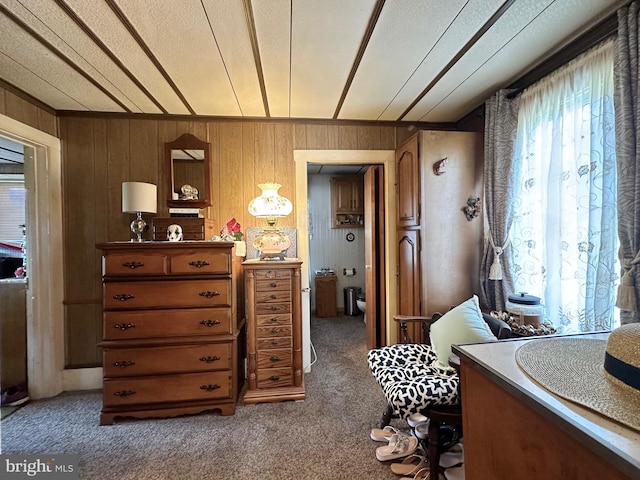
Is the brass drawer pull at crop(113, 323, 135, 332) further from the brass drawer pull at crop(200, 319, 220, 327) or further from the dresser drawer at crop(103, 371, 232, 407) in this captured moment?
the brass drawer pull at crop(200, 319, 220, 327)

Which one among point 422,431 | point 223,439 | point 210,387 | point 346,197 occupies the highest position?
point 346,197

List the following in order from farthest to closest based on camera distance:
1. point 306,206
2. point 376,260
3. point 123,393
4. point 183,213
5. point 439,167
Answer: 1. point 376,260
2. point 306,206
3. point 183,213
4. point 439,167
5. point 123,393

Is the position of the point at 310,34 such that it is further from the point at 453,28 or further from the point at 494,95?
the point at 494,95

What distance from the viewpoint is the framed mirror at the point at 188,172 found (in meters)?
2.44

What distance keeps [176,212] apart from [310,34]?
1790 mm

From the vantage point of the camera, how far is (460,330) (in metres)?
1.58

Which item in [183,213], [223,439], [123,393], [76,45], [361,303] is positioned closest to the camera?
[76,45]

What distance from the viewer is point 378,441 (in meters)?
1.68

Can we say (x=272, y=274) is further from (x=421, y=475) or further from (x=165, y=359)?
(x=421, y=475)

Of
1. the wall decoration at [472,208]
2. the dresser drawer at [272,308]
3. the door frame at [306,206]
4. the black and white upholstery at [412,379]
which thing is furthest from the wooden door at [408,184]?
the dresser drawer at [272,308]

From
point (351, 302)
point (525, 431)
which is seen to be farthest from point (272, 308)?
point (351, 302)

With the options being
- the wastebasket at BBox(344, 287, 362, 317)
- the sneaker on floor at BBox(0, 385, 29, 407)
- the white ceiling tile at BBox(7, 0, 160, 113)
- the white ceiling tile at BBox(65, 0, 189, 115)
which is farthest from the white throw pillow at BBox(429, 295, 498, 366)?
the sneaker on floor at BBox(0, 385, 29, 407)

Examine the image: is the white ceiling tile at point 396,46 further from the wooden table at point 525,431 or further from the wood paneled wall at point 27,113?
the wood paneled wall at point 27,113

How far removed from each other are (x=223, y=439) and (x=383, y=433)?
1.04m
